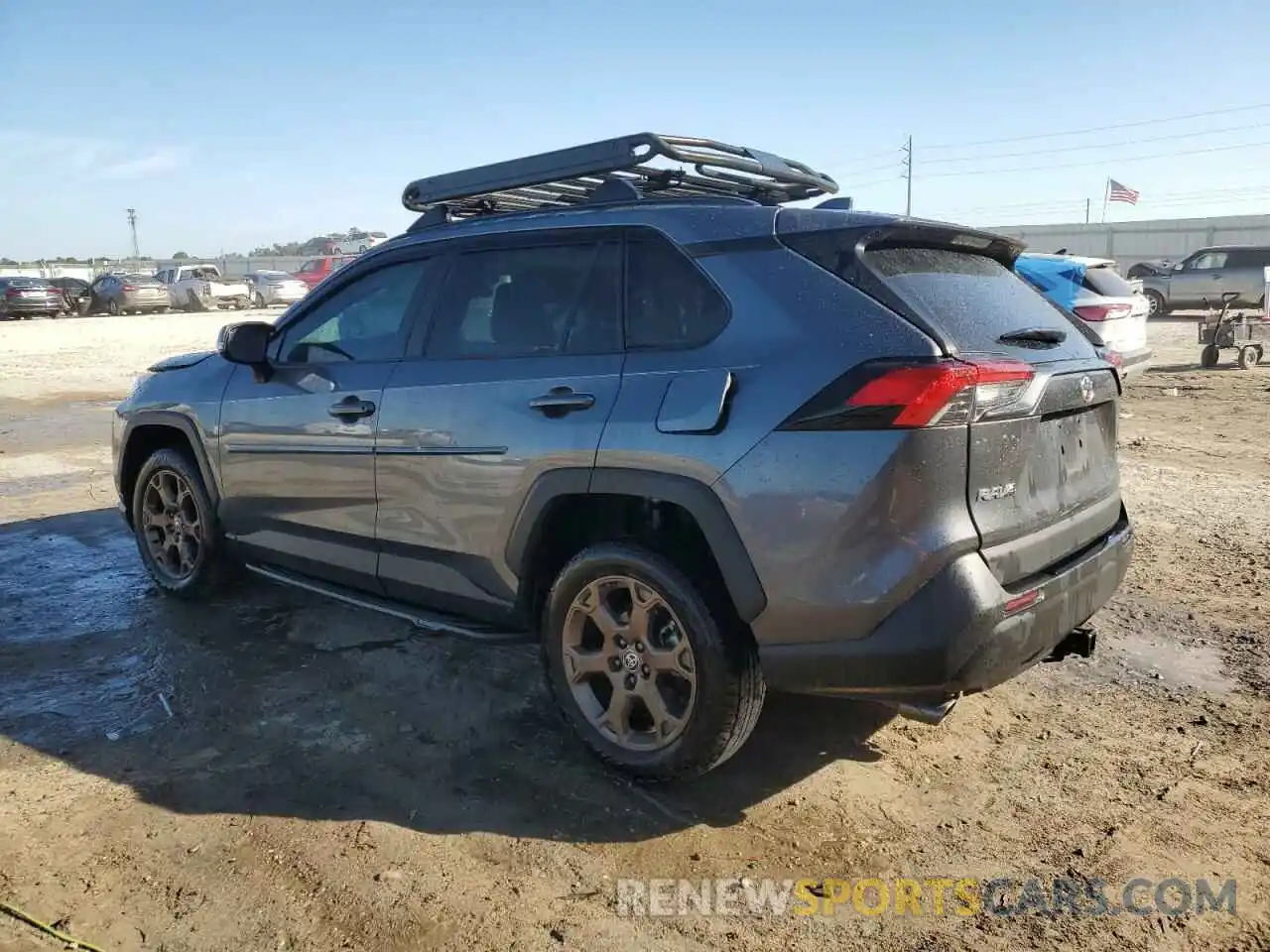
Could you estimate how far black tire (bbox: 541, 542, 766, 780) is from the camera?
9.50 ft

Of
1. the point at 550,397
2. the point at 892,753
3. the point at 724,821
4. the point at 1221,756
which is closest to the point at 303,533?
the point at 550,397

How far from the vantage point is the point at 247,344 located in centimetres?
434

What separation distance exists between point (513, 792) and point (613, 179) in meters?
2.20

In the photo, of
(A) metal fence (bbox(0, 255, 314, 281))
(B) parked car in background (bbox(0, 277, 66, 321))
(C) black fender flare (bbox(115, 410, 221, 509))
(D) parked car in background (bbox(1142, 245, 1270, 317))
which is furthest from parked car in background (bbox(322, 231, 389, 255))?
(C) black fender flare (bbox(115, 410, 221, 509))

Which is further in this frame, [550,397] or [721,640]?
[550,397]

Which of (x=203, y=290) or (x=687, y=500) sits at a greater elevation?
(x=203, y=290)

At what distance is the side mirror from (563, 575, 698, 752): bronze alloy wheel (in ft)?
7.01

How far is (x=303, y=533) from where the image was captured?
4262 millimetres

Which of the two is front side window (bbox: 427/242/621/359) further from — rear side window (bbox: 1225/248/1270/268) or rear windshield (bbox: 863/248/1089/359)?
rear side window (bbox: 1225/248/1270/268)

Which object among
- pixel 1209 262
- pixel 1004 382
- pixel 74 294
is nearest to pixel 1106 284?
pixel 1004 382

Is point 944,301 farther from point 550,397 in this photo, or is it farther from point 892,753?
point 892,753

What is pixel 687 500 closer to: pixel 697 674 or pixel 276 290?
pixel 697 674

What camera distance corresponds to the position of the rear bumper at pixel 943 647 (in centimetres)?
257

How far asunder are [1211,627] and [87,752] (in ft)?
15.6
